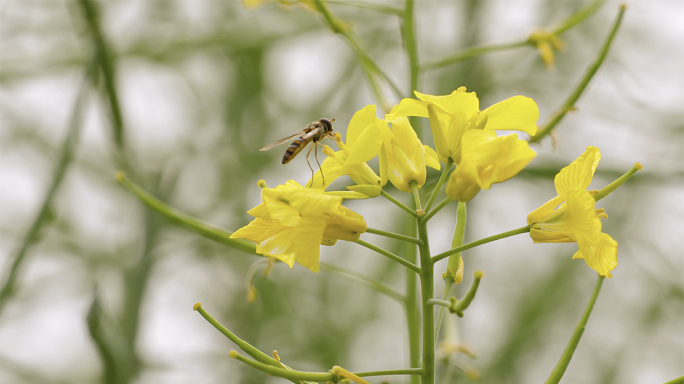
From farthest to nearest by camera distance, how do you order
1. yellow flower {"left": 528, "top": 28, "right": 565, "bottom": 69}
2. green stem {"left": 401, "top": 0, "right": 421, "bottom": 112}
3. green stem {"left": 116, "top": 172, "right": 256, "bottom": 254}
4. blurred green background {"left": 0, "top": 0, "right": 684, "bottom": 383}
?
blurred green background {"left": 0, "top": 0, "right": 684, "bottom": 383}
yellow flower {"left": 528, "top": 28, "right": 565, "bottom": 69}
green stem {"left": 401, "top": 0, "right": 421, "bottom": 112}
green stem {"left": 116, "top": 172, "right": 256, "bottom": 254}

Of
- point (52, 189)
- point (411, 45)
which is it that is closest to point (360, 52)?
point (411, 45)

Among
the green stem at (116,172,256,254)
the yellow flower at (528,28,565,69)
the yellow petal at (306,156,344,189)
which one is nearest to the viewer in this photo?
the yellow petal at (306,156,344,189)

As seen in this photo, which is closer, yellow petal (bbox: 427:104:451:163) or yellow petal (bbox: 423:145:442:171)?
yellow petal (bbox: 427:104:451:163)

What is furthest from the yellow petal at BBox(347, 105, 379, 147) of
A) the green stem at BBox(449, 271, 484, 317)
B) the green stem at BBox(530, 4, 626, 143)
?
the green stem at BBox(530, 4, 626, 143)

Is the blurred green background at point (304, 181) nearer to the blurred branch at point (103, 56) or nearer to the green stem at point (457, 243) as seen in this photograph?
the blurred branch at point (103, 56)

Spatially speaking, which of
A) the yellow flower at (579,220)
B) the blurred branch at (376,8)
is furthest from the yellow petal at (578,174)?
the blurred branch at (376,8)

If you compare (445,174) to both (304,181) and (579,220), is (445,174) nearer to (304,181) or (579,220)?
(579,220)

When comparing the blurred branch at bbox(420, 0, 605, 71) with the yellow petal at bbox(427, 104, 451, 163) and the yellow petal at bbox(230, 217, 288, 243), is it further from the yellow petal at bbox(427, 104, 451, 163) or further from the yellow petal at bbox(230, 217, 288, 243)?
the yellow petal at bbox(230, 217, 288, 243)

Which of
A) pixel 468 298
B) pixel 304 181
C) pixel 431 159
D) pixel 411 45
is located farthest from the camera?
pixel 304 181
